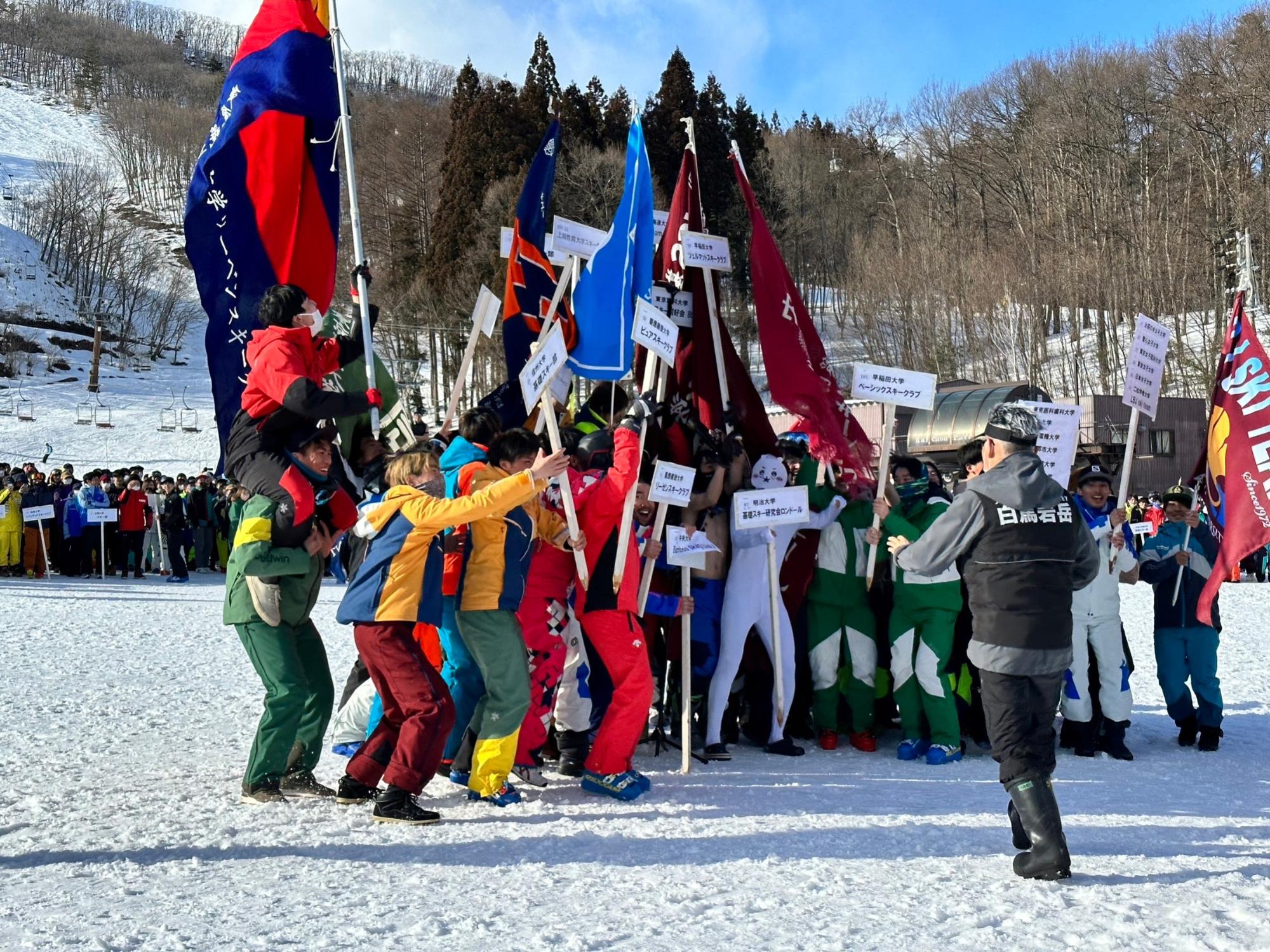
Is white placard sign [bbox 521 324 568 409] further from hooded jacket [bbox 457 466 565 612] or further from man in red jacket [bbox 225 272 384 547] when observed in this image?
man in red jacket [bbox 225 272 384 547]

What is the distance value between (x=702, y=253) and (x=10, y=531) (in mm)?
16019

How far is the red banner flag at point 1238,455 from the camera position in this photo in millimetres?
7090

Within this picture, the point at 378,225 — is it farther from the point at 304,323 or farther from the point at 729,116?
the point at 304,323

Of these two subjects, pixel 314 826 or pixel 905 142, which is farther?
pixel 905 142

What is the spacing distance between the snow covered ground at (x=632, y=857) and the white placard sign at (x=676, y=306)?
9.02ft

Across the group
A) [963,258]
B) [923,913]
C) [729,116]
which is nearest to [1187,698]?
[923,913]

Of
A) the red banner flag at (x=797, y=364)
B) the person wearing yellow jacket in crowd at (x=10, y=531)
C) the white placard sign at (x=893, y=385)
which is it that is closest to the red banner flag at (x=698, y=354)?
the red banner flag at (x=797, y=364)

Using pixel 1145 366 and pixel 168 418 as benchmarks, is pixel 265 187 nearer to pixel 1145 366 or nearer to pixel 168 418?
pixel 1145 366

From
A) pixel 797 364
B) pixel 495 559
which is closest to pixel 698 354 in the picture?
pixel 797 364

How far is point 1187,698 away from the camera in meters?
7.50

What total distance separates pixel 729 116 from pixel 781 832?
54.0 metres

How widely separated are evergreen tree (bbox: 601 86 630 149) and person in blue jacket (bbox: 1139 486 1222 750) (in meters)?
43.3

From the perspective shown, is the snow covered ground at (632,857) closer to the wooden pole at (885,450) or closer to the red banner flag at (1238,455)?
the red banner flag at (1238,455)

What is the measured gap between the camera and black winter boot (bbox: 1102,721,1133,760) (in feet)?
23.3
